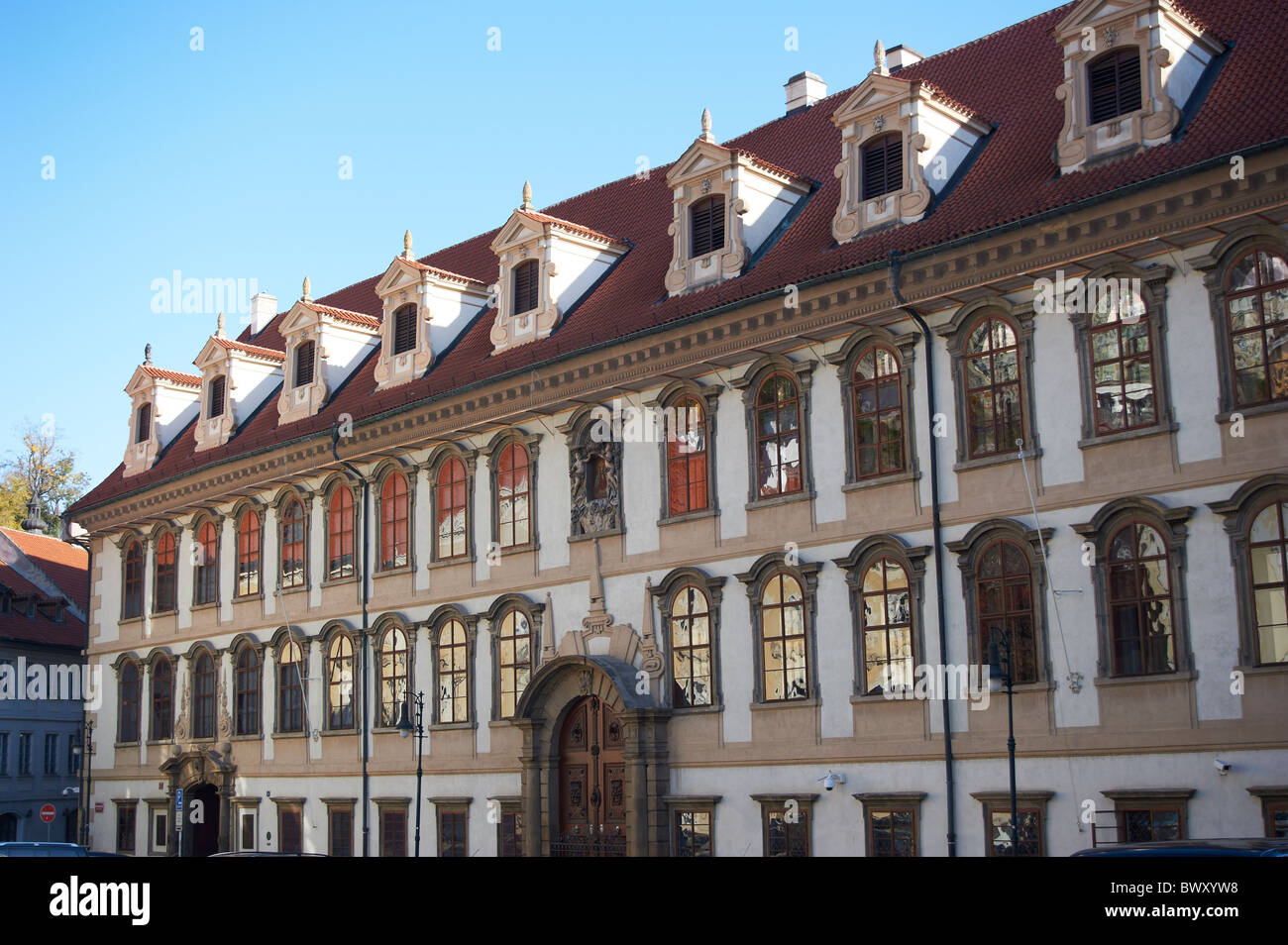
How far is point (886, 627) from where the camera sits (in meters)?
24.4

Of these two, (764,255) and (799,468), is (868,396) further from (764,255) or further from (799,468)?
(764,255)

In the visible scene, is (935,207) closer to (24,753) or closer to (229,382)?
(229,382)

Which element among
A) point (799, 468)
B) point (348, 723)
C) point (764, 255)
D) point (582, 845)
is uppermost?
point (764, 255)

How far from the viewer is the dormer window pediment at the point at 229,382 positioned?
4119 centimetres

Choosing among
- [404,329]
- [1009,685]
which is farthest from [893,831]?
[404,329]

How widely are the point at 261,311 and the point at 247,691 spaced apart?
1602 cm

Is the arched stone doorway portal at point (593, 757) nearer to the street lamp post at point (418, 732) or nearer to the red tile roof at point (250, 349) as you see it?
the street lamp post at point (418, 732)

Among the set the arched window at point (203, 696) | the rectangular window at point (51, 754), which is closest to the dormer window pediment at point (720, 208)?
the arched window at point (203, 696)

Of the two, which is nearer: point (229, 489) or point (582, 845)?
point (582, 845)

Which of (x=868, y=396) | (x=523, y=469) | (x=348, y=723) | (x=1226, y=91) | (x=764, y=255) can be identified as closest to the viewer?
(x=1226, y=91)

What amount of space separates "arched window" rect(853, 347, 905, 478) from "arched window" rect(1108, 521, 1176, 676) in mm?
4224

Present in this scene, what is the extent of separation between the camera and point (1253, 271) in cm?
2058
